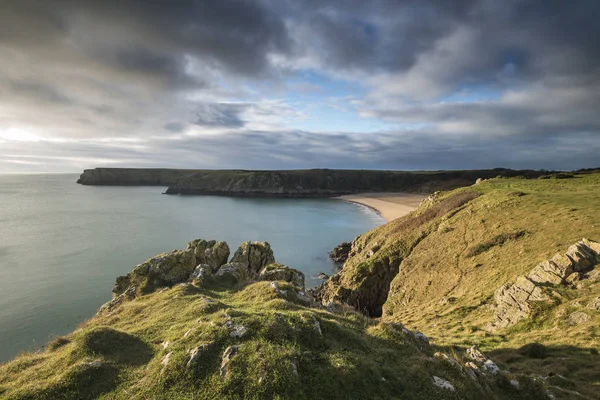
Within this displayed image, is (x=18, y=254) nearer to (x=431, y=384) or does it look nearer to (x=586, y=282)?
(x=431, y=384)

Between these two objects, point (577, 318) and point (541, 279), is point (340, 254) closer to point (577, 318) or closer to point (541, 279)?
point (541, 279)

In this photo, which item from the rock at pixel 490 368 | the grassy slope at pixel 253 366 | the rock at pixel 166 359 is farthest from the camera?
the rock at pixel 490 368

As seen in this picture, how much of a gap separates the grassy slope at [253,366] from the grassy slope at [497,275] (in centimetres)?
544

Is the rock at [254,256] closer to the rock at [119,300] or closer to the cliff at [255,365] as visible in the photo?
the rock at [119,300]

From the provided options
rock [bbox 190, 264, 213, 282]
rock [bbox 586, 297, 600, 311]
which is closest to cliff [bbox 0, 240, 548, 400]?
rock [bbox 190, 264, 213, 282]

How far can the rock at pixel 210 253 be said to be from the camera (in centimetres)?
3128

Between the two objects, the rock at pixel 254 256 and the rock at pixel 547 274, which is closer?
the rock at pixel 547 274

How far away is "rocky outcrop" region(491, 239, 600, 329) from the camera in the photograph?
1855 cm

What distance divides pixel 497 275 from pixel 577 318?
7.19 m

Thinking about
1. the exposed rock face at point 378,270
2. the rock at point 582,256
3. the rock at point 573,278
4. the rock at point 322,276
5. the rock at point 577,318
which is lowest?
the rock at point 322,276

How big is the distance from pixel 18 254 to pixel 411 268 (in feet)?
240

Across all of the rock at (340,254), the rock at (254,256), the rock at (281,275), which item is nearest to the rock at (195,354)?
the rock at (281,275)

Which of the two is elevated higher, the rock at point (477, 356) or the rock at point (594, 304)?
the rock at point (594, 304)

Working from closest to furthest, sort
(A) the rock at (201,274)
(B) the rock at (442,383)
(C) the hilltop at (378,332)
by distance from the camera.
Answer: (C) the hilltop at (378,332)
(B) the rock at (442,383)
(A) the rock at (201,274)
